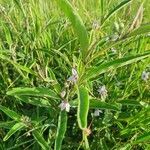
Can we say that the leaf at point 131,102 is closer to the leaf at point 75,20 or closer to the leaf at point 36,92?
the leaf at point 36,92

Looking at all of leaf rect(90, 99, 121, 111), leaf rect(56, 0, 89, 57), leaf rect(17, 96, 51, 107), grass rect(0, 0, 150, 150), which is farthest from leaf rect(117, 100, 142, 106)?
leaf rect(56, 0, 89, 57)

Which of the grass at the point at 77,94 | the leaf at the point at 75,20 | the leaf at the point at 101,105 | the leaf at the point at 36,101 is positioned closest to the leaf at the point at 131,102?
the grass at the point at 77,94

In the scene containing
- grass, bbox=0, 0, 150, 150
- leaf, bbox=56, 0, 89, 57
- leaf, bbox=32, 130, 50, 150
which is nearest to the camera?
leaf, bbox=56, 0, 89, 57

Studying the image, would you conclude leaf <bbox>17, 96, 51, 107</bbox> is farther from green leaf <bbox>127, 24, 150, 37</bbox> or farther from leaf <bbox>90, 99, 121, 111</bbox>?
green leaf <bbox>127, 24, 150, 37</bbox>

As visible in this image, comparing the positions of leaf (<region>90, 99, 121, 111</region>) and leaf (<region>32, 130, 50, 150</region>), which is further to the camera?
leaf (<region>32, 130, 50, 150</region>)

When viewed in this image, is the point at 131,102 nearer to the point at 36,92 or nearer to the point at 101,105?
the point at 101,105

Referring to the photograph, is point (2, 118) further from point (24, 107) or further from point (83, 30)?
point (83, 30)

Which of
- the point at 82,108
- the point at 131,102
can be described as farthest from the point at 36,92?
the point at 131,102
